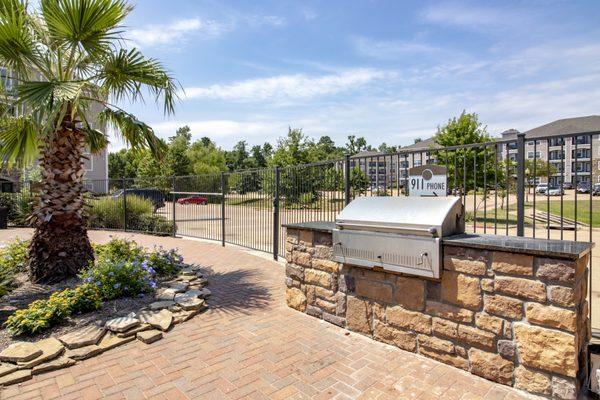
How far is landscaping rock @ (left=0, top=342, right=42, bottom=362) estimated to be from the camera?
125 inches

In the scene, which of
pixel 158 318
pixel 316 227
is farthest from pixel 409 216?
pixel 158 318

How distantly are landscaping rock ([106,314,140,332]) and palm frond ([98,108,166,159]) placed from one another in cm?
327

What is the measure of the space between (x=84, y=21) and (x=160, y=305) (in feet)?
13.6

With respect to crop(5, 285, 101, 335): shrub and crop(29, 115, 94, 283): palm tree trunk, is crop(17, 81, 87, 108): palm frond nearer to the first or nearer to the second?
crop(29, 115, 94, 283): palm tree trunk

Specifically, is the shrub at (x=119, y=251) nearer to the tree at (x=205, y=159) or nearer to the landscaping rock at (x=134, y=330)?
the landscaping rock at (x=134, y=330)

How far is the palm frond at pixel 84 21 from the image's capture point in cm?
494

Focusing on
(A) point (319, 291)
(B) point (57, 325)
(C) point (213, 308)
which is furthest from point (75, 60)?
(A) point (319, 291)

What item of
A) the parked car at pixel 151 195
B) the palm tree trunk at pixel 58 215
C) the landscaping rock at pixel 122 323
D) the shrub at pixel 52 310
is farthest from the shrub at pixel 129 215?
the landscaping rock at pixel 122 323

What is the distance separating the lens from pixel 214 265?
23.9 ft

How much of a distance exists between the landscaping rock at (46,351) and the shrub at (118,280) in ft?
3.96

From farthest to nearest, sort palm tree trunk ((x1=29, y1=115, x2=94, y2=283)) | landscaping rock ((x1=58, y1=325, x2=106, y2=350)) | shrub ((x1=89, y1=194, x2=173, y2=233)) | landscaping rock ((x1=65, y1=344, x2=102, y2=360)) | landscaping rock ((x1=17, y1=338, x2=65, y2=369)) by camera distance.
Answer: shrub ((x1=89, y1=194, x2=173, y2=233)) → palm tree trunk ((x1=29, y1=115, x2=94, y2=283)) → landscaping rock ((x1=58, y1=325, x2=106, y2=350)) → landscaping rock ((x1=65, y1=344, x2=102, y2=360)) → landscaping rock ((x1=17, y1=338, x2=65, y2=369))

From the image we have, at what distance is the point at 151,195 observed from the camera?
1371cm

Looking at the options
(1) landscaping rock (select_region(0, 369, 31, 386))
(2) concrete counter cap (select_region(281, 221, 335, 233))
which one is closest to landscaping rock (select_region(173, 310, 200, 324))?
(1) landscaping rock (select_region(0, 369, 31, 386))

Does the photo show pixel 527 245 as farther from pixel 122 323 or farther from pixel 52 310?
pixel 52 310
